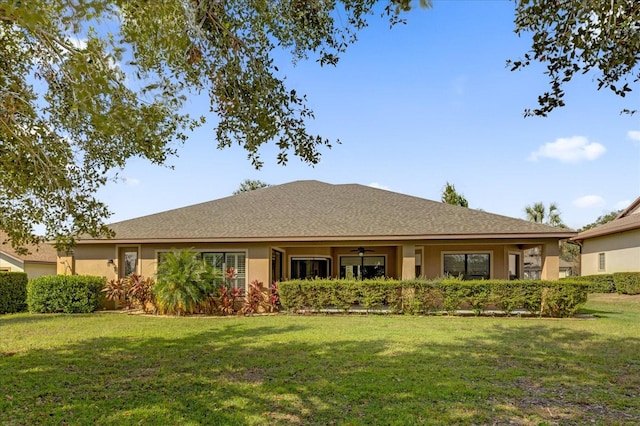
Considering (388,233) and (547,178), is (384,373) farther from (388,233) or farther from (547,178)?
(547,178)

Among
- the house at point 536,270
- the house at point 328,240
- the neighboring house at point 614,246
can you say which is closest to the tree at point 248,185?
the house at point 536,270

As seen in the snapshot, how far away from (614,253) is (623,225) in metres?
1.91

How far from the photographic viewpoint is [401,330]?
1127cm

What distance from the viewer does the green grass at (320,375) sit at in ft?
17.1

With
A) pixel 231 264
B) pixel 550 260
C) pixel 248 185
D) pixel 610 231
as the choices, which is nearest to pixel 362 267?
pixel 231 264

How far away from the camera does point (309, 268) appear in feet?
64.3

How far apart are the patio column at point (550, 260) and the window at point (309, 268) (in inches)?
320

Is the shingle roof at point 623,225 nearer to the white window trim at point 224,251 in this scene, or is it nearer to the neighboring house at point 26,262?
the white window trim at point 224,251

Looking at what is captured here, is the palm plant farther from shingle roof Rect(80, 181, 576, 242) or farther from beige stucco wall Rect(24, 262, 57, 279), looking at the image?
beige stucco wall Rect(24, 262, 57, 279)

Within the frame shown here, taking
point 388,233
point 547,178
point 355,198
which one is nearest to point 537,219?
point 547,178

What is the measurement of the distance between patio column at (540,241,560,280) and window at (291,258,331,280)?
8117 mm

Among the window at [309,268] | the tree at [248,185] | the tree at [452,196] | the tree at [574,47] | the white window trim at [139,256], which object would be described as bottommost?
the window at [309,268]

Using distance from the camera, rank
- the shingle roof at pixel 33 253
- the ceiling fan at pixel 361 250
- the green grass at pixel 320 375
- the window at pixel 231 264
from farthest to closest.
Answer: the shingle roof at pixel 33 253 → the ceiling fan at pixel 361 250 → the window at pixel 231 264 → the green grass at pixel 320 375

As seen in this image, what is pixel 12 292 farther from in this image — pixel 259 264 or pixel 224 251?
pixel 259 264
